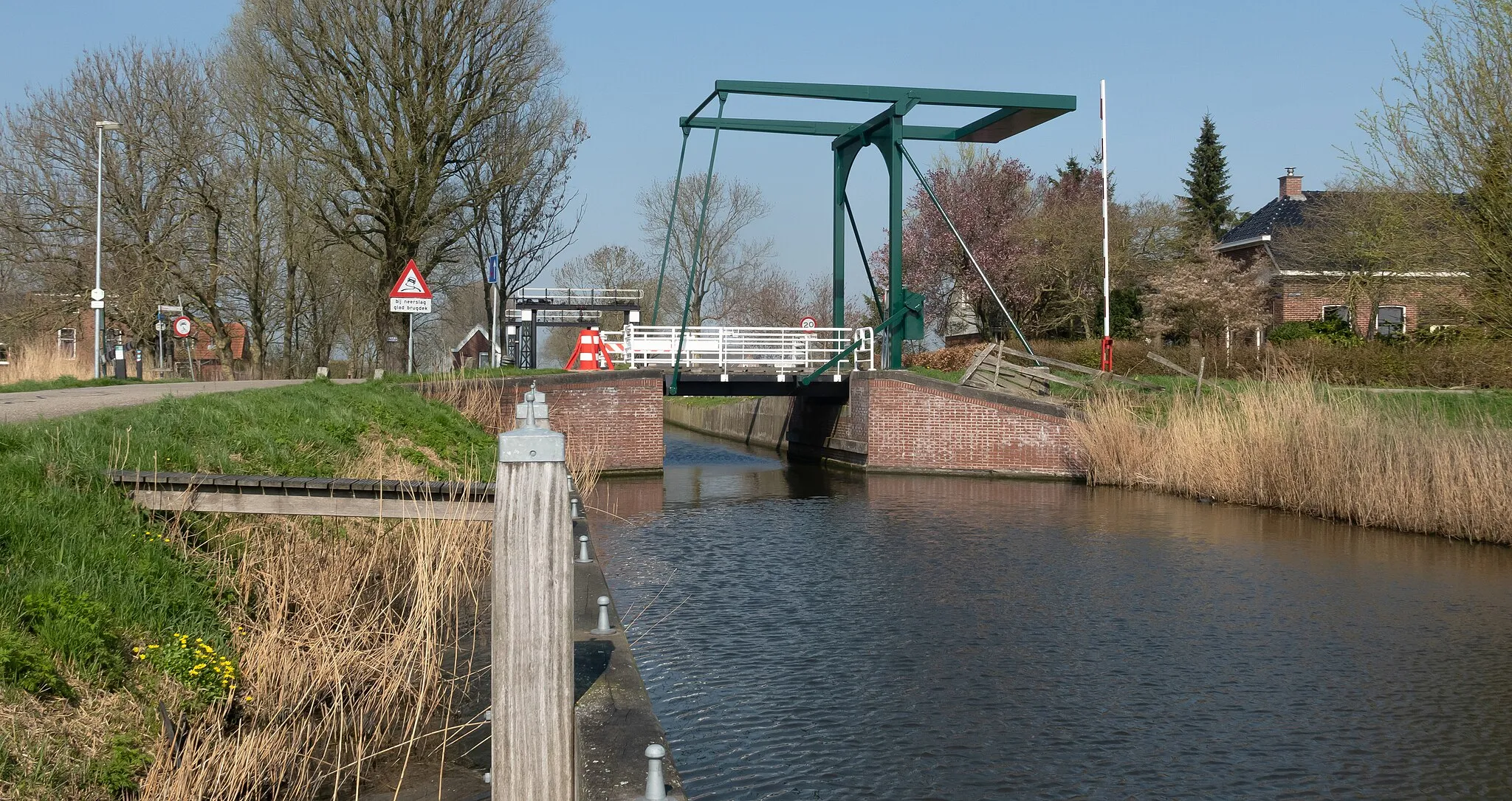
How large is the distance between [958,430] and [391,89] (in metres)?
12.5

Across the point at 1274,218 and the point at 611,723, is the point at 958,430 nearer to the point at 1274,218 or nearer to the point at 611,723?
the point at 611,723

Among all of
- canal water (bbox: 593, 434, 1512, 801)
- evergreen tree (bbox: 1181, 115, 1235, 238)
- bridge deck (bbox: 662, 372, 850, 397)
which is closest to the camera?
canal water (bbox: 593, 434, 1512, 801)

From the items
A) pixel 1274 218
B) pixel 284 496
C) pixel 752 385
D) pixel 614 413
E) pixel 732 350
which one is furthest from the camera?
pixel 1274 218

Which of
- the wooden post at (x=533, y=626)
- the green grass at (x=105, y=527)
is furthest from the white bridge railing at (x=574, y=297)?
the wooden post at (x=533, y=626)

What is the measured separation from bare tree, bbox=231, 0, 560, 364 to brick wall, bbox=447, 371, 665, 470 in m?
5.20

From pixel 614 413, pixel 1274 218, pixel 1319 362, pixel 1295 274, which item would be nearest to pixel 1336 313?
pixel 1295 274

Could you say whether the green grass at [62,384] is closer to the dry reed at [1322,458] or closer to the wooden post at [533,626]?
the wooden post at [533,626]

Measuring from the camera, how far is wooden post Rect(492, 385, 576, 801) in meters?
3.35

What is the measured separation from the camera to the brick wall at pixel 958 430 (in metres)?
20.5

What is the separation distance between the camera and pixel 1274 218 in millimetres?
35250

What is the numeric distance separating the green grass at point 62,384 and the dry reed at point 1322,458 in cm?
1459

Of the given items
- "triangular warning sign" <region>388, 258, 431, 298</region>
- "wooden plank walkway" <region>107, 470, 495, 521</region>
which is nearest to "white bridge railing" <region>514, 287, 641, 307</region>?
"triangular warning sign" <region>388, 258, 431, 298</region>

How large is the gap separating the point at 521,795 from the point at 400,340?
2310 cm

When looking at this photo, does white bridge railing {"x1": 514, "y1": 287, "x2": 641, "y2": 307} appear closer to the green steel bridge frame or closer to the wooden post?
the green steel bridge frame
